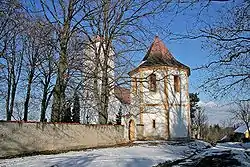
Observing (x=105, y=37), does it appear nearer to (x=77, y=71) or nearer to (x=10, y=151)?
(x=77, y=71)

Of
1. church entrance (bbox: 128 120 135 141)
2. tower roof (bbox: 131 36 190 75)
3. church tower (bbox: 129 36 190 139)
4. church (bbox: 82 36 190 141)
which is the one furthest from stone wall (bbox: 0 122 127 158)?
tower roof (bbox: 131 36 190 75)

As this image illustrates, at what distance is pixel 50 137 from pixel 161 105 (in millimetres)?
18871

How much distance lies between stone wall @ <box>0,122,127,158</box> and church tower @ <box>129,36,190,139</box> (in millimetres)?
10700

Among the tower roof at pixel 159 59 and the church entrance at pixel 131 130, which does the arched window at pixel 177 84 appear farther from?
the church entrance at pixel 131 130

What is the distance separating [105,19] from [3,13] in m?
15.2

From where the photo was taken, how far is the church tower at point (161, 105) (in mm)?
33906

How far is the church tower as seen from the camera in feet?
111

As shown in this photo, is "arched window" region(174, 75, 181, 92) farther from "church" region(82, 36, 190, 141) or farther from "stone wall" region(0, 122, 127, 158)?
"stone wall" region(0, 122, 127, 158)

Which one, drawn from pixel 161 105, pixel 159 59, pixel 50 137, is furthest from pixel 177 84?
pixel 50 137

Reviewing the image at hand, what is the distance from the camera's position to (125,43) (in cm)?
2344

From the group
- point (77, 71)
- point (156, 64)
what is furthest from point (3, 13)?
point (156, 64)

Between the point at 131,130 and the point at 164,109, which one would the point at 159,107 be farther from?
the point at 131,130

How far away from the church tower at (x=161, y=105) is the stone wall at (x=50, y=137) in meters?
10.7

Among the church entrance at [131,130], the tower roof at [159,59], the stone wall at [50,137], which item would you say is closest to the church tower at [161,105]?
the tower roof at [159,59]
